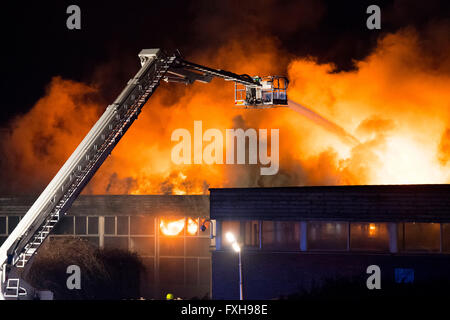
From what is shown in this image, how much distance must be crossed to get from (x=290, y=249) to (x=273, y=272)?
1.03m

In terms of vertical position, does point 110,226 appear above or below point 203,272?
above

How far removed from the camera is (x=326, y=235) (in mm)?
27266

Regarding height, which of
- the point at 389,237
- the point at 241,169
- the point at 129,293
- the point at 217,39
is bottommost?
the point at 129,293

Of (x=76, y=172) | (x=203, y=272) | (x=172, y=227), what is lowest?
(x=203, y=272)

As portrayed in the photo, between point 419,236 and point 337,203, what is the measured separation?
303cm

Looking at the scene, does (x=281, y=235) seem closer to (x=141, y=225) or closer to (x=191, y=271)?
(x=191, y=271)

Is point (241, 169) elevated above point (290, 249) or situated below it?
above

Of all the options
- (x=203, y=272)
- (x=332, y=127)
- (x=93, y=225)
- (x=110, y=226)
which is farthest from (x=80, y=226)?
(x=332, y=127)
